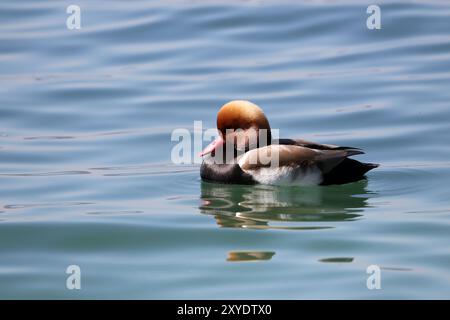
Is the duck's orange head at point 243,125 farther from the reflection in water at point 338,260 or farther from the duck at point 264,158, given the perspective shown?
the reflection in water at point 338,260

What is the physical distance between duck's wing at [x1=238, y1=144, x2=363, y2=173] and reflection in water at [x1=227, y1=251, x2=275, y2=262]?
5.80ft

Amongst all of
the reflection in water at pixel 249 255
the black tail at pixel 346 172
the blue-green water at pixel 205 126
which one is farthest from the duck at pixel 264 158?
the reflection in water at pixel 249 255

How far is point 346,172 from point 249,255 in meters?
2.03

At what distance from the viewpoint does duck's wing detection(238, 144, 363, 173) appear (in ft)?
29.7

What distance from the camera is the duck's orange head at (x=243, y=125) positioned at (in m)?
9.35

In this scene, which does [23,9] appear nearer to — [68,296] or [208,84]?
[208,84]

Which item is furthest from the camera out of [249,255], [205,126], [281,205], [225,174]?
[205,126]

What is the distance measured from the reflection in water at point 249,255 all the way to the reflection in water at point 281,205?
1.91 ft

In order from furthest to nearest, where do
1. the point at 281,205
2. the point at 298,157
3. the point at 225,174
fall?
the point at 225,174 < the point at 298,157 < the point at 281,205

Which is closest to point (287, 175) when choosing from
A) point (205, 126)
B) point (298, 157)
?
point (298, 157)

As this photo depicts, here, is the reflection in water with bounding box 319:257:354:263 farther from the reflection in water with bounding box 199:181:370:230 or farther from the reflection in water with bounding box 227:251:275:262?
the reflection in water with bounding box 199:181:370:230

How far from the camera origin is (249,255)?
7395mm

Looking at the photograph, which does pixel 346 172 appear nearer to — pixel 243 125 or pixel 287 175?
pixel 287 175

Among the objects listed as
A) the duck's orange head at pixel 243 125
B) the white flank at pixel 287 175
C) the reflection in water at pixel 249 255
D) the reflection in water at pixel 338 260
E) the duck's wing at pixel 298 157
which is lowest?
the reflection in water at pixel 338 260
